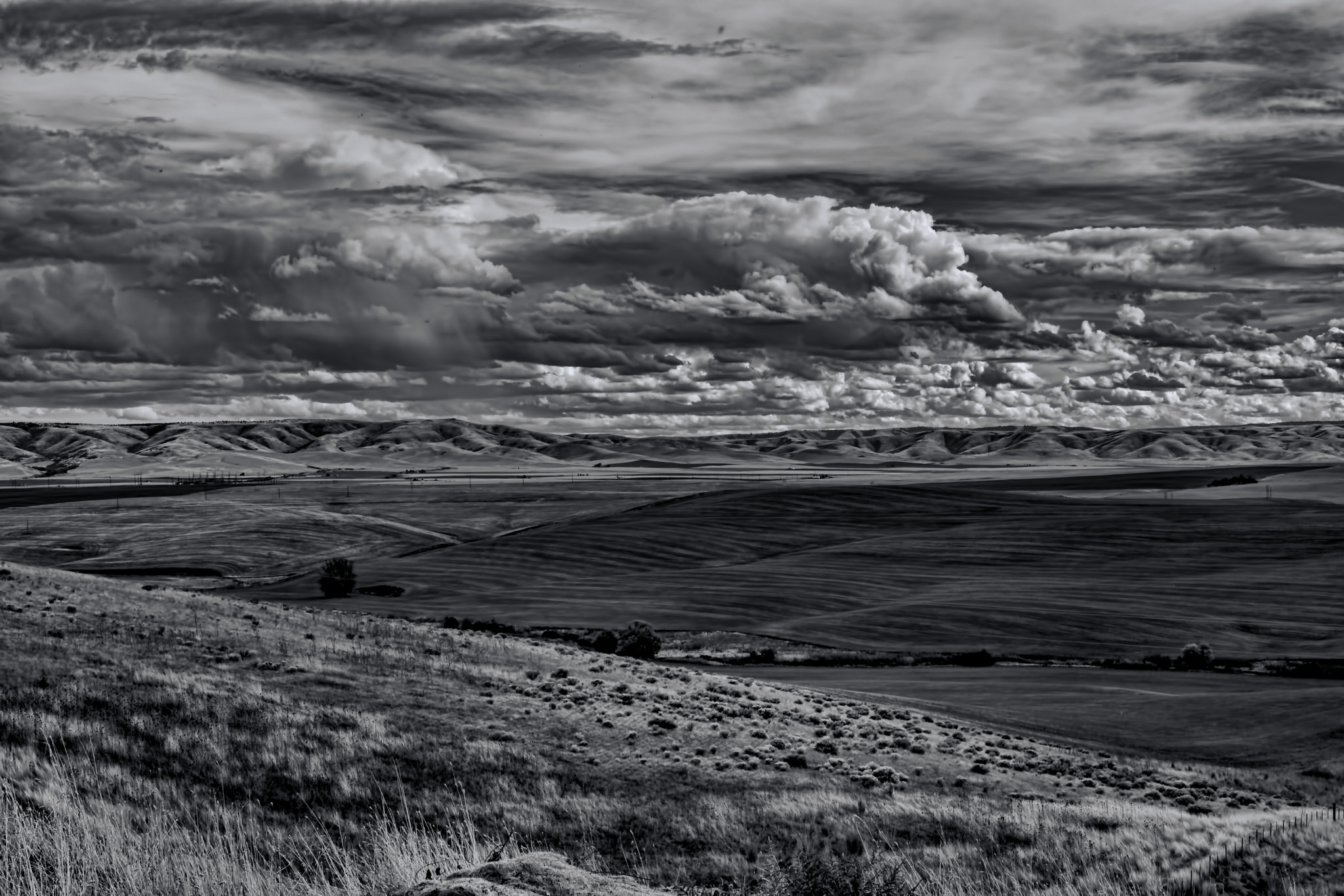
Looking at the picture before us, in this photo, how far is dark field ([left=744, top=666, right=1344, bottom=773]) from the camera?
37.0 metres

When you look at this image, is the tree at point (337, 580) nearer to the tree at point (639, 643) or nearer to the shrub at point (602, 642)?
the shrub at point (602, 642)

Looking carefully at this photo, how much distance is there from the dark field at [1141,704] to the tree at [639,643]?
5900mm

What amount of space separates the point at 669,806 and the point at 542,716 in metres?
8.54

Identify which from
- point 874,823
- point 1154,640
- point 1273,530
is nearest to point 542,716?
point 874,823

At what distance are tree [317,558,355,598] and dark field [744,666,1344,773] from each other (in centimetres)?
4678

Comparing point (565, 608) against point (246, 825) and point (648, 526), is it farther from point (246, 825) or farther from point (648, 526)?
point (246, 825)

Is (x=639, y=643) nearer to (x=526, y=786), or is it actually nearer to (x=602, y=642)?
(x=602, y=642)

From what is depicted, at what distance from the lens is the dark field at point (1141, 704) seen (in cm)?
3703

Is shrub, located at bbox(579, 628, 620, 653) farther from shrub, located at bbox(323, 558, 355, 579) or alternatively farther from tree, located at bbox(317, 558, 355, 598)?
shrub, located at bbox(323, 558, 355, 579)

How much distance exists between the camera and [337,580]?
308 ft

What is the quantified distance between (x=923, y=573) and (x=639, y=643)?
5057 cm

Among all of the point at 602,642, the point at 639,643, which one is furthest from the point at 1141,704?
the point at 602,642

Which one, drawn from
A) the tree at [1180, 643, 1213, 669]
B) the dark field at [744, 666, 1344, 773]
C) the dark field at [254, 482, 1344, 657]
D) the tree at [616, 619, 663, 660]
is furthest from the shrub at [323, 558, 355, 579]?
the tree at [1180, 643, 1213, 669]

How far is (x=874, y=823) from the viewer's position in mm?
17328
